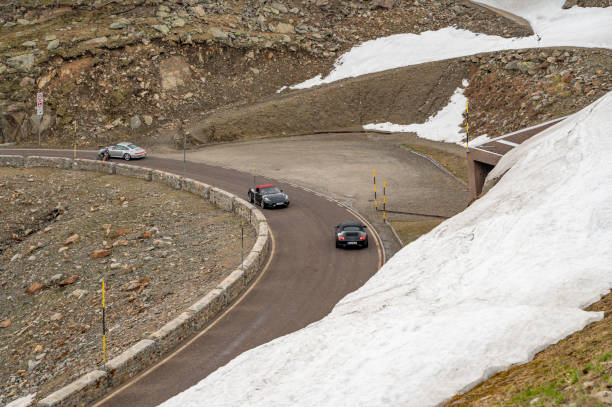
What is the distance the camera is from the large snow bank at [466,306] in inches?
408

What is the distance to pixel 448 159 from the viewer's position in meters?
44.7

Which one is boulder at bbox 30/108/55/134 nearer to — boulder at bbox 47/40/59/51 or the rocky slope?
the rocky slope

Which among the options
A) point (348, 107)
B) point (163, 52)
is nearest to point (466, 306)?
point (348, 107)

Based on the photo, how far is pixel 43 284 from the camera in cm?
2778

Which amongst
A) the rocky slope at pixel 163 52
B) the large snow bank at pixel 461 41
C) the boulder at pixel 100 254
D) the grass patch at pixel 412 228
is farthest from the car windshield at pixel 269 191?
the large snow bank at pixel 461 41

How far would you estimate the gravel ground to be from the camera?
21125mm

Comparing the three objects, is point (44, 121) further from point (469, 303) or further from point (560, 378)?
point (560, 378)

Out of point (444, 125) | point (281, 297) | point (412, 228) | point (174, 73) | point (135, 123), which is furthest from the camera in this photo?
point (174, 73)

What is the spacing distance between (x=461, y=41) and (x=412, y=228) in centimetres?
3995

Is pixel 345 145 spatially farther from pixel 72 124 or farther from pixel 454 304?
pixel 454 304

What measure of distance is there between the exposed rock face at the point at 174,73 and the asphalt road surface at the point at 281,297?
28.6m

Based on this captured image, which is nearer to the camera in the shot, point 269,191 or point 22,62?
point 269,191

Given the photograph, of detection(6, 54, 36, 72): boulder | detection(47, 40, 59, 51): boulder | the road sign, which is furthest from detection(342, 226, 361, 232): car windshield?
detection(47, 40, 59, 51): boulder

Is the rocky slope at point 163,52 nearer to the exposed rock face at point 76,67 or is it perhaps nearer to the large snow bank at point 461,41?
the exposed rock face at point 76,67
